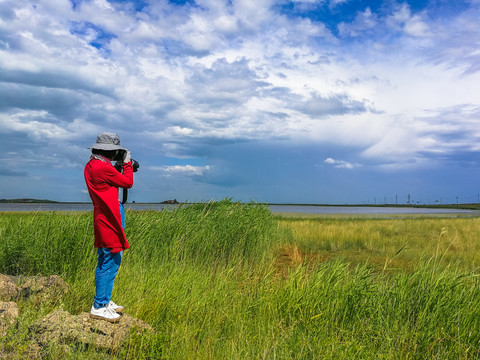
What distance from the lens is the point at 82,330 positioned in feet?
14.0

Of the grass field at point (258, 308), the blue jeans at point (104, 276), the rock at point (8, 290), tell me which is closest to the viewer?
the grass field at point (258, 308)

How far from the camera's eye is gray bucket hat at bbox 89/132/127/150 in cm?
451

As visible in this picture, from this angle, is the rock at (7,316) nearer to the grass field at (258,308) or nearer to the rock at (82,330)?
the grass field at (258,308)

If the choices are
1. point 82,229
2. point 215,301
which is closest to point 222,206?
point 82,229

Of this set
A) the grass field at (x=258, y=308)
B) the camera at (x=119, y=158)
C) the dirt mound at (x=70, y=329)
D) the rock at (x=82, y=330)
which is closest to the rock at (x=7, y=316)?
the dirt mound at (x=70, y=329)

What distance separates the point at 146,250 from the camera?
957 cm

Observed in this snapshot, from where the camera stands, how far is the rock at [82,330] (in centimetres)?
410

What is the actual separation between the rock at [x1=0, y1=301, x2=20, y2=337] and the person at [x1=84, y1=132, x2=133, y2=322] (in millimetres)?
837

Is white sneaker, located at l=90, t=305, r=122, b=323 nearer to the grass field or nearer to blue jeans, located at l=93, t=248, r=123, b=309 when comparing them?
blue jeans, located at l=93, t=248, r=123, b=309

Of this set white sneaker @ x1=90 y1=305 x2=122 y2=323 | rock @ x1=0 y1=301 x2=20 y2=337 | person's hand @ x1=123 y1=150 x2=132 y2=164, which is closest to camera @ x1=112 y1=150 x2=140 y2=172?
person's hand @ x1=123 y1=150 x2=132 y2=164

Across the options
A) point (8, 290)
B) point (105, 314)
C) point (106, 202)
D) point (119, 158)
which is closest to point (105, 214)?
point (106, 202)

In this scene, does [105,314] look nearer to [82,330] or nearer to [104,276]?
[82,330]

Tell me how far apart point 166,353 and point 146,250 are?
5472 millimetres

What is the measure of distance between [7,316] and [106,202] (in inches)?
64.9
